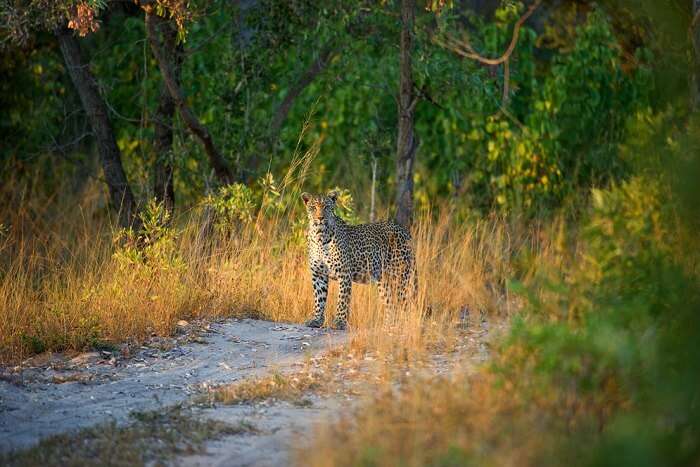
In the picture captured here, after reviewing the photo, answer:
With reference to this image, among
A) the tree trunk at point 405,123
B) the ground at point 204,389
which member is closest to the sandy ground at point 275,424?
the ground at point 204,389

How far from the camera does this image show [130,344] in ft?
29.9

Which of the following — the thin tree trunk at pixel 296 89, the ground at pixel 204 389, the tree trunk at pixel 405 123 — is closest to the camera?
the ground at pixel 204 389

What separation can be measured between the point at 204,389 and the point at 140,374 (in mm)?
765

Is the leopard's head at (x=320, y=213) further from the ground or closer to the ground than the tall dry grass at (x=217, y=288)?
further from the ground

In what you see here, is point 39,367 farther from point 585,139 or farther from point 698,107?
point 585,139

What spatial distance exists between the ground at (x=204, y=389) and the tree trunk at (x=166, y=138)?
2.97m

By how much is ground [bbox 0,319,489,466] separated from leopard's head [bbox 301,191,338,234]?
957 mm

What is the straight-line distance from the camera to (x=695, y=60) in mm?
8875

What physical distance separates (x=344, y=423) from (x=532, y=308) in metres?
1.45

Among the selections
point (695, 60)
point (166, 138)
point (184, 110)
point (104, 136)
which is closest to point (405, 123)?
point (184, 110)

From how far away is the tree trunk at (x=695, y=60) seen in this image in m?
8.26

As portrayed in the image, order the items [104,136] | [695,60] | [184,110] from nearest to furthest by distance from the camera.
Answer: [695,60] → [184,110] → [104,136]

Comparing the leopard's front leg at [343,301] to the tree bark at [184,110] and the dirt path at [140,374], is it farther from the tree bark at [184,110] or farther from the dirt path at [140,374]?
the tree bark at [184,110]

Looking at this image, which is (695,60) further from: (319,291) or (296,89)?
(296,89)
